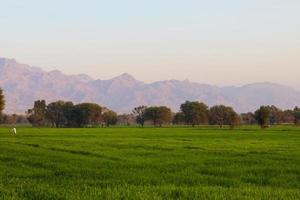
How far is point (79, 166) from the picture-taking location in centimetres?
2709

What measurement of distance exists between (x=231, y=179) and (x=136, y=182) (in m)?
4.11

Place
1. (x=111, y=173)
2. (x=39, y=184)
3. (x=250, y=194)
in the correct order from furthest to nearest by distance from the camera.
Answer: (x=111, y=173) → (x=39, y=184) → (x=250, y=194)

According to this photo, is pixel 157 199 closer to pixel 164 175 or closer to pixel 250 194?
pixel 250 194

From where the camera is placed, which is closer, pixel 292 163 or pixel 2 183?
pixel 2 183

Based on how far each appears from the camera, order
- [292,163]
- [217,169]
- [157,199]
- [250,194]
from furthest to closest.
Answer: [292,163]
[217,169]
[250,194]
[157,199]

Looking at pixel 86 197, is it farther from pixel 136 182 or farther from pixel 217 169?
pixel 217 169

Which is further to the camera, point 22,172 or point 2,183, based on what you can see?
point 22,172

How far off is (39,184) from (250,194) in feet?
25.0

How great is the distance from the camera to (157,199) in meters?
15.1

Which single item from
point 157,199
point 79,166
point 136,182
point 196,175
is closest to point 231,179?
point 196,175

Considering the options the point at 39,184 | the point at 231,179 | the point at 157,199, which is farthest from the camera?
the point at 231,179

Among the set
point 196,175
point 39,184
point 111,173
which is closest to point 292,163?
point 196,175

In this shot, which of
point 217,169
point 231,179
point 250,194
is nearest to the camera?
point 250,194

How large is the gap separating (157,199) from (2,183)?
6995mm
